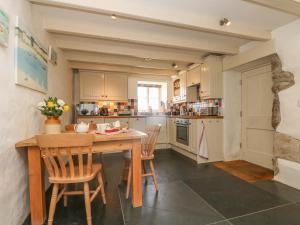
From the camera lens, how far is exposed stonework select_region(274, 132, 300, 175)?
2.35m

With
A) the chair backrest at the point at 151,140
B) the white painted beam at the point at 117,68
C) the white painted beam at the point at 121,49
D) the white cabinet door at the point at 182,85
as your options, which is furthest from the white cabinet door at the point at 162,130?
the chair backrest at the point at 151,140

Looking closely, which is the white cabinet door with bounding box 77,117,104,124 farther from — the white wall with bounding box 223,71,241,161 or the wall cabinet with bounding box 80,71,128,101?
the white wall with bounding box 223,71,241,161

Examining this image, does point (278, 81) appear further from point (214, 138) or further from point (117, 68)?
point (117, 68)

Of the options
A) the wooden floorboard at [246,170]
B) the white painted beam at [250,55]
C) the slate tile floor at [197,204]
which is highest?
the white painted beam at [250,55]

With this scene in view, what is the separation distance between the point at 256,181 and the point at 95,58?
3803mm

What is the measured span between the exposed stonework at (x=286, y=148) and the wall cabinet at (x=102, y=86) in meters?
3.71

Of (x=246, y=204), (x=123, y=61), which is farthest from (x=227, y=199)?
(x=123, y=61)

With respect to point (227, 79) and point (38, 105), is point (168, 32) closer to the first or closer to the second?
point (227, 79)

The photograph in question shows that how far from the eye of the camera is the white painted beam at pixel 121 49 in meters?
2.95

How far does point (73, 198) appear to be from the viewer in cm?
208

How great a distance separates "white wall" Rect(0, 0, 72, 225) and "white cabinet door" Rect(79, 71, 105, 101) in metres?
2.72

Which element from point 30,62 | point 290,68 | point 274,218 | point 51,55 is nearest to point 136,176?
point 274,218

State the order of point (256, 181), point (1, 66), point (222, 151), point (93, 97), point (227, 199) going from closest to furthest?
point (1, 66)
point (227, 199)
point (256, 181)
point (222, 151)
point (93, 97)

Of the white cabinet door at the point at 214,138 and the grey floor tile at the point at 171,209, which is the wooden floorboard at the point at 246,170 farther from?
the grey floor tile at the point at 171,209
